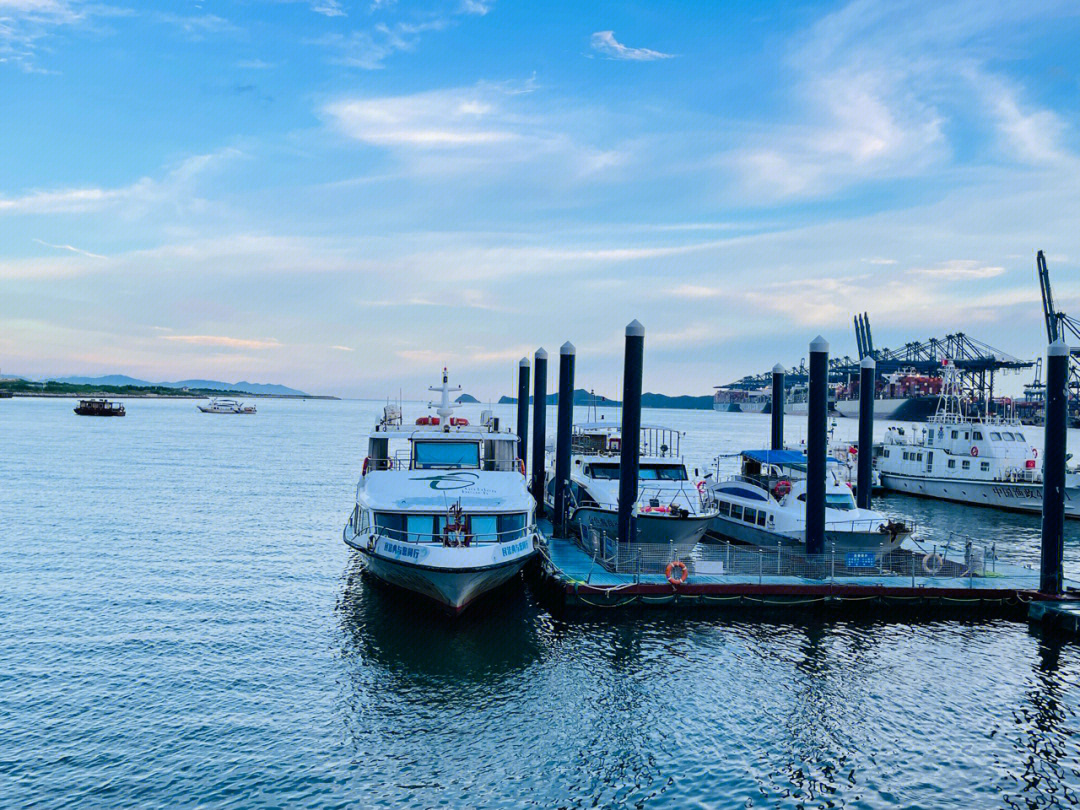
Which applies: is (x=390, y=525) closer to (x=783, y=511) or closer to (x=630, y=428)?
(x=630, y=428)

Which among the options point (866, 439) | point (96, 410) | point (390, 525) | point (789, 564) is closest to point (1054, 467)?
point (789, 564)

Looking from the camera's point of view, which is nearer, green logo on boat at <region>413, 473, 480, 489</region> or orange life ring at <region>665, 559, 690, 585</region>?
orange life ring at <region>665, 559, 690, 585</region>

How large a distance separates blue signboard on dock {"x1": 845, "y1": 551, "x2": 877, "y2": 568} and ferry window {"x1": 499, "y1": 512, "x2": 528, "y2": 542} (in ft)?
37.5

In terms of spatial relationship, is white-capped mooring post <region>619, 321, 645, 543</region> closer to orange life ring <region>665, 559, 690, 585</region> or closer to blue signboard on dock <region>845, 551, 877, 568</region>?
orange life ring <region>665, 559, 690, 585</region>

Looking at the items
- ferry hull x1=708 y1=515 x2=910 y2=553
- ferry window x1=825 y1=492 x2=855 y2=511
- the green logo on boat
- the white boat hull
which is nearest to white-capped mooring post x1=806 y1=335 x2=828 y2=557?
ferry hull x1=708 y1=515 x2=910 y2=553

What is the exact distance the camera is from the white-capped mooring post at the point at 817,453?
90.2 feet

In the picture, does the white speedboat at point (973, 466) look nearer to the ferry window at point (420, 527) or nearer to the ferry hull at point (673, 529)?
the ferry hull at point (673, 529)

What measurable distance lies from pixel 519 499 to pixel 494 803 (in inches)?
495

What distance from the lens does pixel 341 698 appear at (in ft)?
61.6

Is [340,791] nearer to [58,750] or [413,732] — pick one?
[413,732]

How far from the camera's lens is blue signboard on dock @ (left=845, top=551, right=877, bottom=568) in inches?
1102

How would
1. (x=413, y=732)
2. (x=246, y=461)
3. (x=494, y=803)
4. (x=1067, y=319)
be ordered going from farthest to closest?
(x=1067, y=319), (x=246, y=461), (x=413, y=732), (x=494, y=803)

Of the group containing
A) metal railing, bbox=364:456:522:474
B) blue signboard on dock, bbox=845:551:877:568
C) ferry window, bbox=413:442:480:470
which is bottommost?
blue signboard on dock, bbox=845:551:877:568

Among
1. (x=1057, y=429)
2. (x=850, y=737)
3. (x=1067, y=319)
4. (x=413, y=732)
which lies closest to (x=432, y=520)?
(x=413, y=732)
